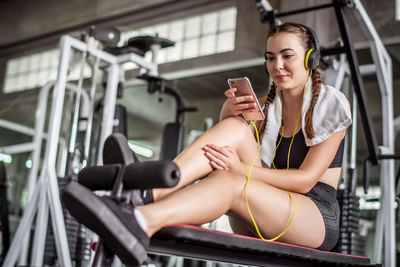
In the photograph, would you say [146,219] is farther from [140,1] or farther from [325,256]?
[140,1]

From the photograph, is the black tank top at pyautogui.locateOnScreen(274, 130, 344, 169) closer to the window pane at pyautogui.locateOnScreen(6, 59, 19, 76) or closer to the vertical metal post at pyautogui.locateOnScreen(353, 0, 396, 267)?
the vertical metal post at pyautogui.locateOnScreen(353, 0, 396, 267)

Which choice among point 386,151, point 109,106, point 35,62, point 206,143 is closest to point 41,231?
point 109,106

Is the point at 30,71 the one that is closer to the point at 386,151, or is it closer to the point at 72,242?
the point at 72,242

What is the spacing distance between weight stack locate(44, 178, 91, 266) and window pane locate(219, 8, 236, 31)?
320 centimetres

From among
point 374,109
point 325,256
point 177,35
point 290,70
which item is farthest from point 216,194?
point 374,109

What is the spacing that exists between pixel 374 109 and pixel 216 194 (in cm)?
620

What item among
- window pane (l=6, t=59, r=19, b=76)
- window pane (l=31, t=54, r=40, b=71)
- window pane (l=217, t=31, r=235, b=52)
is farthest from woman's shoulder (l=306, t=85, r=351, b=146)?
window pane (l=6, t=59, r=19, b=76)

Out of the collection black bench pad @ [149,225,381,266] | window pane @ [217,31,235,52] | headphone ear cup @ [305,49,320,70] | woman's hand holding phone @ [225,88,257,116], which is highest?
window pane @ [217,31,235,52]

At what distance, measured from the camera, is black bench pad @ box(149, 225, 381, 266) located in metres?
1.16

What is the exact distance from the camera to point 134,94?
736 cm

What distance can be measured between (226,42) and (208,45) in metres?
0.25

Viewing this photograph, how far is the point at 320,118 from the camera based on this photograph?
1.65 metres

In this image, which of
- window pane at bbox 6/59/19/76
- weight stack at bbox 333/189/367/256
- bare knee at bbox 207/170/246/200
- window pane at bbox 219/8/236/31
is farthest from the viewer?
window pane at bbox 6/59/19/76

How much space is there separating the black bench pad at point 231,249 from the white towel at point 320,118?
→ 382 mm
